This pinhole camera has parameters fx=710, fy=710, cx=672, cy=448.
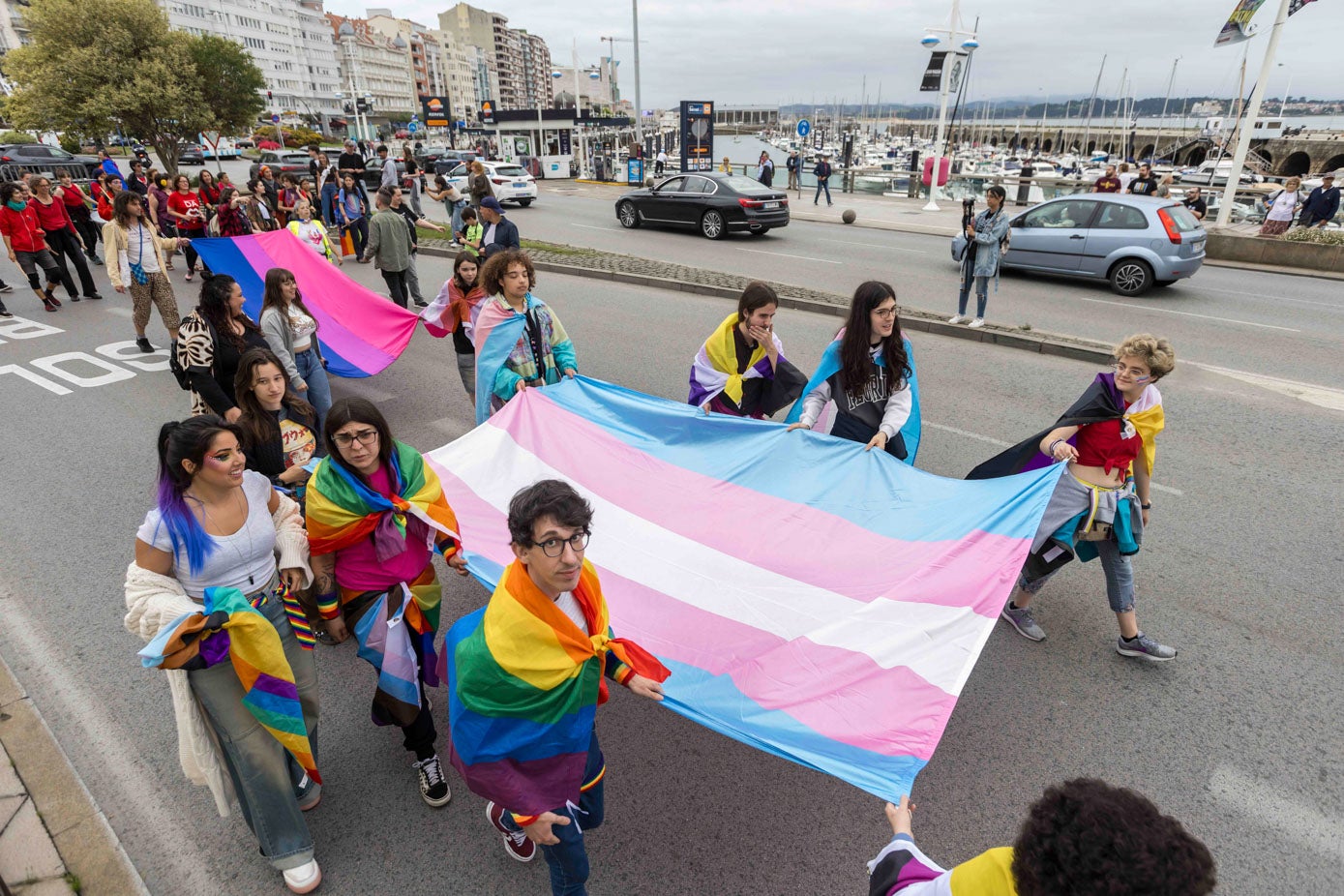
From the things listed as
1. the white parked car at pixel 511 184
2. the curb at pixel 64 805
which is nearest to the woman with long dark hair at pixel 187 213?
the white parked car at pixel 511 184

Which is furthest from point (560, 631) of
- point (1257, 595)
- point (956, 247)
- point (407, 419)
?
point (956, 247)

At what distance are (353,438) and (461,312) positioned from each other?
342 cm

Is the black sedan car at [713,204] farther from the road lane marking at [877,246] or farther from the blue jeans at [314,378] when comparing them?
the blue jeans at [314,378]

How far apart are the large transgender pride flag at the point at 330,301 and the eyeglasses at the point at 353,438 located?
439 cm

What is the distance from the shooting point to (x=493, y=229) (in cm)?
951

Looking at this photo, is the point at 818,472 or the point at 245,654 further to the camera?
the point at 818,472

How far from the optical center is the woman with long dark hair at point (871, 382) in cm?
437

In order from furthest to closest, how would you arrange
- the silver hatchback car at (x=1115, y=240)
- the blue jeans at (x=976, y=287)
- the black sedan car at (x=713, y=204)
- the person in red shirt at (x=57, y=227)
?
the black sedan car at (x=713, y=204) < the silver hatchback car at (x=1115, y=240) < the person in red shirt at (x=57, y=227) < the blue jeans at (x=976, y=287)

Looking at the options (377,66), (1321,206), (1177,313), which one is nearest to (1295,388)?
(1177,313)

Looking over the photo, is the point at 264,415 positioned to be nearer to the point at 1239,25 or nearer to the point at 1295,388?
the point at 1295,388

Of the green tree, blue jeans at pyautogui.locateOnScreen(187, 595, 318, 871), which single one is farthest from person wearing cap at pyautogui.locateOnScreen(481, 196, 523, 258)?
the green tree

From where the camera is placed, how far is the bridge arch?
71.4 m

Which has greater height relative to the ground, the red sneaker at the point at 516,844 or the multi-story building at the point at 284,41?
the multi-story building at the point at 284,41

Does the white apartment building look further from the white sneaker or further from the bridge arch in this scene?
the white sneaker
